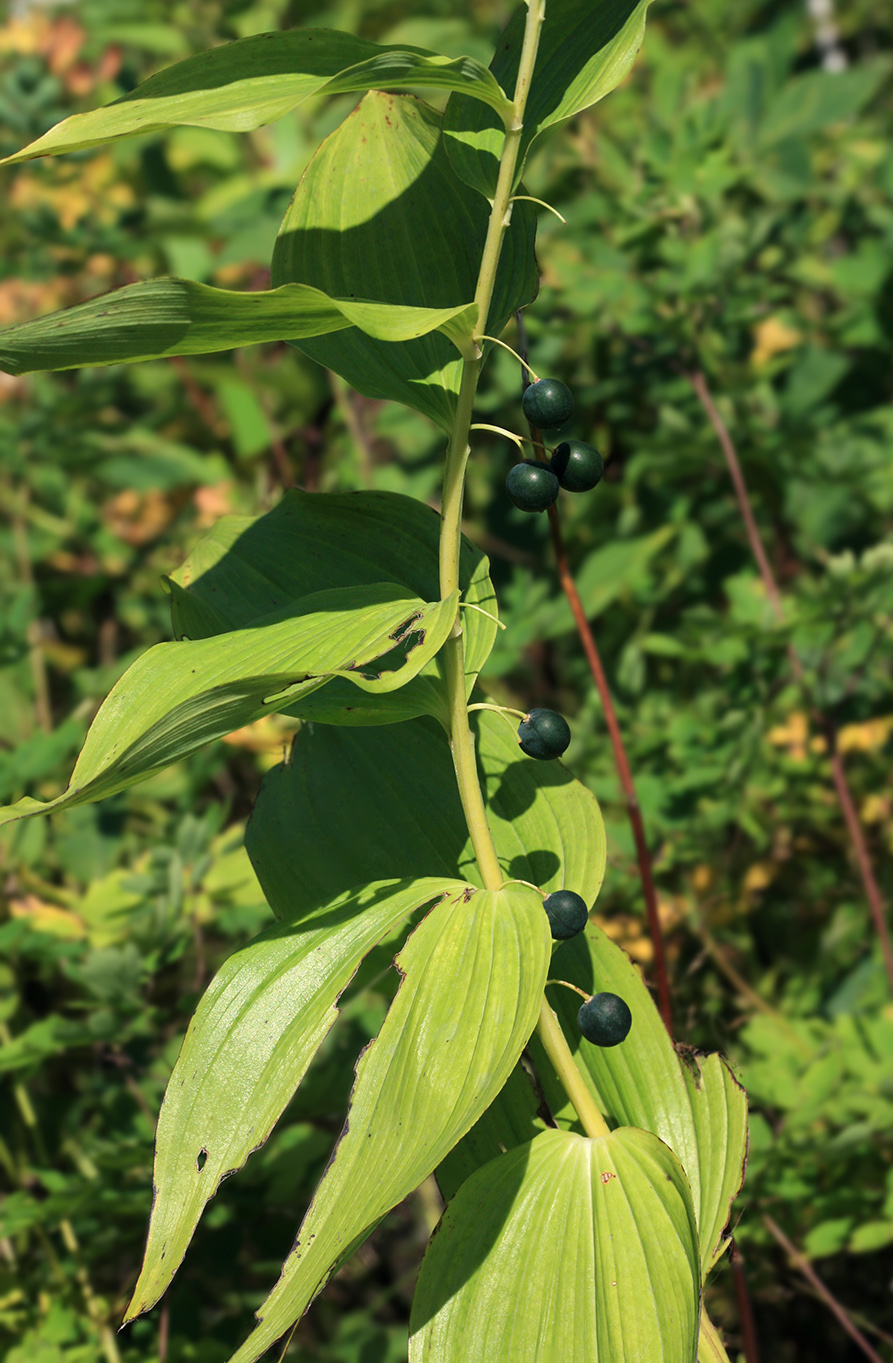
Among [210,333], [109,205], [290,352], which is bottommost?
[210,333]

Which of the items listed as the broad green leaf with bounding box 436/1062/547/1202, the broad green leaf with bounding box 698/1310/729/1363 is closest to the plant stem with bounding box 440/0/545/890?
the broad green leaf with bounding box 436/1062/547/1202

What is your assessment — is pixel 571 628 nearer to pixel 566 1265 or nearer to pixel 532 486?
pixel 532 486

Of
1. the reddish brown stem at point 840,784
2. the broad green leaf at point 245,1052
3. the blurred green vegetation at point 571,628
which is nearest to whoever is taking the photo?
the broad green leaf at point 245,1052

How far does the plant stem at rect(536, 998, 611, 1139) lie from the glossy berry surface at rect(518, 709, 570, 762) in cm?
19

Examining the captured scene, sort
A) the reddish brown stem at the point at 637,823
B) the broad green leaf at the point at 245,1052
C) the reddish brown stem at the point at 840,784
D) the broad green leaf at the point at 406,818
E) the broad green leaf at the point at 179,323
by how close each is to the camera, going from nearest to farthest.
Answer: the broad green leaf at the point at 179,323 → the broad green leaf at the point at 245,1052 → the broad green leaf at the point at 406,818 → the reddish brown stem at the point at 637,823 → the reddish brown stem at the point at 840,784

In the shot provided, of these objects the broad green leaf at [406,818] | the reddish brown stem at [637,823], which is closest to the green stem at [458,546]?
the broad green leaf at [406,818]

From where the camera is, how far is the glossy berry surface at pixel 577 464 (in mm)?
833

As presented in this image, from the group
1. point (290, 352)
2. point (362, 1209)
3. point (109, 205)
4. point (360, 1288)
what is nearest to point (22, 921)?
point (360, 1288)

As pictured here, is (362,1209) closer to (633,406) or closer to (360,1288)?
(360,1288)

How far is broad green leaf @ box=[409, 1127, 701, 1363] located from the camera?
2.51 feet

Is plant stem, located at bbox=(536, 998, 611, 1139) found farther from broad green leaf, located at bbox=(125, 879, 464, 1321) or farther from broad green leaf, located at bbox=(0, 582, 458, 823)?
broad green leaf, located at bbox=(0, 582, 458, 823)

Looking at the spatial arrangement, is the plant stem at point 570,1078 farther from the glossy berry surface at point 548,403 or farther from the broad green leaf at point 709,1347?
the glossy berry surface at point 548,403

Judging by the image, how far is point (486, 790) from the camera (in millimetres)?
974

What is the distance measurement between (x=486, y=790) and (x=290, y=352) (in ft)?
6.95
